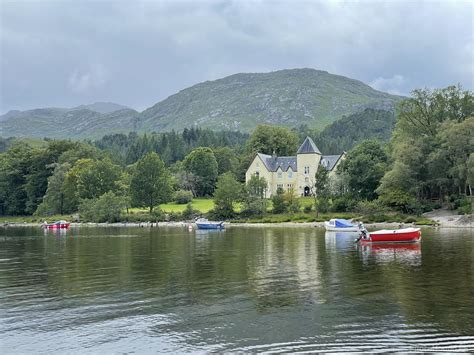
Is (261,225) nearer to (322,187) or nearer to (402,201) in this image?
(322,187)

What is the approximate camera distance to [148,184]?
113 metres

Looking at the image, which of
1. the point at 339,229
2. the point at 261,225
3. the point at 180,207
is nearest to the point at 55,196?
the point at 180,207

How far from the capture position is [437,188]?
9488 cm

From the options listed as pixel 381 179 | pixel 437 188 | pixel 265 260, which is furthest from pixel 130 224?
pixel 265 260

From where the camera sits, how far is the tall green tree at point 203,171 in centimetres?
14925

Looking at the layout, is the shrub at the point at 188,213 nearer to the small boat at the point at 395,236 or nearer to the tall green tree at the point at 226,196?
the tall green tree at the point at 226,196

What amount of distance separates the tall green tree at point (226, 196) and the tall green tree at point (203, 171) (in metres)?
44.4

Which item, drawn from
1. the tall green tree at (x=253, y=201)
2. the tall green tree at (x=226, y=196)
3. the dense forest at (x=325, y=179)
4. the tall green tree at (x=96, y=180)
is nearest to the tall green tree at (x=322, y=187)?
the dense forest at (x=325, y=179)

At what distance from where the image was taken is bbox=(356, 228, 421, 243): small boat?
182 ft

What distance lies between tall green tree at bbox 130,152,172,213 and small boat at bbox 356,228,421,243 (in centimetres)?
6438

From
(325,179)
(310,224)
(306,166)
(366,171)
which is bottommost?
(310,224)

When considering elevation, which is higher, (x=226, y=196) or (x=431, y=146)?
(x=431, y=146)

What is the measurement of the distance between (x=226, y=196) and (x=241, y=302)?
78113 mm

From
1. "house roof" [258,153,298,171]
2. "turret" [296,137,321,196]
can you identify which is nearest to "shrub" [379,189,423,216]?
"turret" [296,137,321,196]
